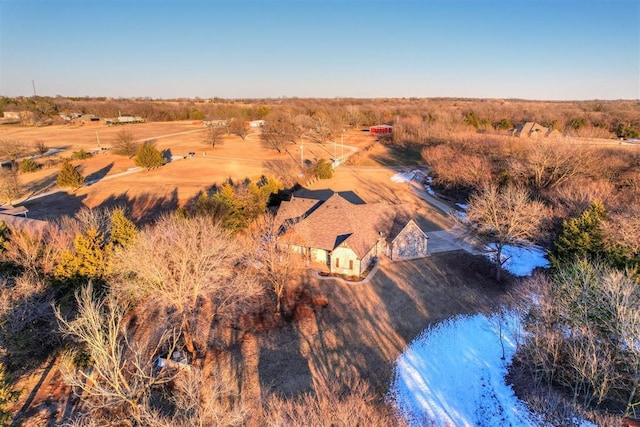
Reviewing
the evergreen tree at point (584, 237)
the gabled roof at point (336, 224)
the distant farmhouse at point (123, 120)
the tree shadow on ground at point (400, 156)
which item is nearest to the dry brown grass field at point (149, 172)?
the tree shadow on ground at point (400, 156)

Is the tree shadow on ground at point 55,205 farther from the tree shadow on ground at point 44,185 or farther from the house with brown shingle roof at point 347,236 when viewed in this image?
the house with brown shingle roof at point 347,236

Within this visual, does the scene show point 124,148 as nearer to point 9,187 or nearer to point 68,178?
point 68,178

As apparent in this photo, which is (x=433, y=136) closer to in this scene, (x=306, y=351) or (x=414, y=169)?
(x=414, y=169)

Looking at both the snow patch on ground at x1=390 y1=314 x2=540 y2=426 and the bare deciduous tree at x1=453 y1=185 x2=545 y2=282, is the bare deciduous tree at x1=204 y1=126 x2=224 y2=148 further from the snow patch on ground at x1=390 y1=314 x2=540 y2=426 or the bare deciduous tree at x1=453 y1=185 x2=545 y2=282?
the snow patch on ground at x1=390 y1=314 x2=540 y2=426

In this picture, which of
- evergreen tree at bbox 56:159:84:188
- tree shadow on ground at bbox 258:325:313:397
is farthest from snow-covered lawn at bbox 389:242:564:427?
evergreen tree at bbox 56:159:84:188

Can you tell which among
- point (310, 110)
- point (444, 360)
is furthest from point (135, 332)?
point (310, 110)

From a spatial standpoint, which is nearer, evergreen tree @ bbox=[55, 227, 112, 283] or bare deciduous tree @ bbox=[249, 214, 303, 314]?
evergreen tree @ bbox=[55, 227, 112, 283]

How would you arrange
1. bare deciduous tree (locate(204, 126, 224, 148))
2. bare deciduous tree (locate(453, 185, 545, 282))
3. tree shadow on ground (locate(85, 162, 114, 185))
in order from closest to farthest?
bare deciduous tree (locate(453, 185, 545, 282))
tree shadow on ground (locate(85, 162, 114, 185))
bare deciduous tree (locate(204, 126, 224, 148))
